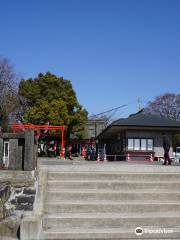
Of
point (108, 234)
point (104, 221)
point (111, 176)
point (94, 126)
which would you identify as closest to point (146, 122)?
point (111, 176)

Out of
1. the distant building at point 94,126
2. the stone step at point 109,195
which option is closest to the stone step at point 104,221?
the stone step at point 109,195

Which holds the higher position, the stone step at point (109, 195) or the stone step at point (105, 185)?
the stone step at point (105, 185)

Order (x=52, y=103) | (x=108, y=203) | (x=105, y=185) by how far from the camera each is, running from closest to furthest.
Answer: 1. (x=108, y=203)
2. (x=105, y=185)
3. (x=52, y=103)

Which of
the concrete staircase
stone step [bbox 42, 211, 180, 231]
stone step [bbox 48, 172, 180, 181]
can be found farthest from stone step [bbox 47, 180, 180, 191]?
stone step [bbox 42, 211, 180, 231]

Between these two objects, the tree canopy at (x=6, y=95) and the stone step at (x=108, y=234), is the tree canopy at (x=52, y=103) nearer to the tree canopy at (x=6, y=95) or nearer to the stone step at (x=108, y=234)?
the tree canopy at (x=6, y=95)

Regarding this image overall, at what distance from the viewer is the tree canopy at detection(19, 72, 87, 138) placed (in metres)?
48.9

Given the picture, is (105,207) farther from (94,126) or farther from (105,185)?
(94,126)

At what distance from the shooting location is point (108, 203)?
8.63 metres

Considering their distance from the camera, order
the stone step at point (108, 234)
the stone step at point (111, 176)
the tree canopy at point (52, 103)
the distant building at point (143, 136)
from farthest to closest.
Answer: the tree canopy at point (52, 103), the distant building at point (143, 136), the stone step at point (111, 176), the stone step at point (108, 234)

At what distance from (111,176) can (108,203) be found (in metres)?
1.27

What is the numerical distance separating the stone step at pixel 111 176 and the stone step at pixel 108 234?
2.11m

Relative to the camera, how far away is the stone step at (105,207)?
333 inches

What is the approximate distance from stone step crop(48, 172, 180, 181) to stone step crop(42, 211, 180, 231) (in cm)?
167

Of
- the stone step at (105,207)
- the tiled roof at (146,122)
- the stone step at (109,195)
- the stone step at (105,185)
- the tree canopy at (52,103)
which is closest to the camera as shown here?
the stone step at (105,207)
